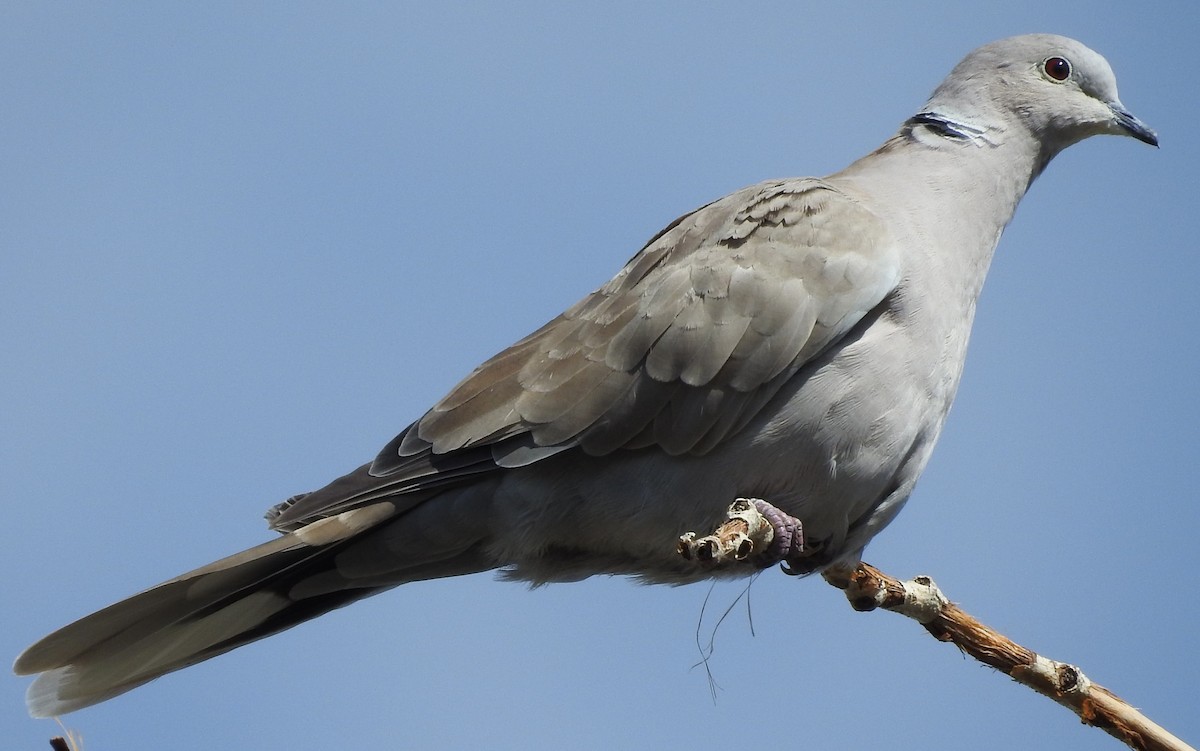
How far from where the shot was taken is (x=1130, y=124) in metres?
5.10

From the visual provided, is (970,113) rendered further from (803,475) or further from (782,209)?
(803,475)

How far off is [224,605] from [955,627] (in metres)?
2.35

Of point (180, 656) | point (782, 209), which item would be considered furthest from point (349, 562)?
point (782, 209)

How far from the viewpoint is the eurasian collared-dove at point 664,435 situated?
4.17m

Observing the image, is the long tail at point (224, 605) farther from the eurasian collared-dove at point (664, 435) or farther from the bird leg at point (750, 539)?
the bird leg at point (750, 539)

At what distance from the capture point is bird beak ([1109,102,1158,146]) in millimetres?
5090

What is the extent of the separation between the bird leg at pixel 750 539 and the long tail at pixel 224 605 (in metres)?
1.01

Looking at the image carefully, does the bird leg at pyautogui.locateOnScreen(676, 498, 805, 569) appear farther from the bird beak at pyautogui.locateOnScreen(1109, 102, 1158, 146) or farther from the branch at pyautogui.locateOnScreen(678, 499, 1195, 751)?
the bird beak at pyautogui.locateOnScreen(1109, 102, 1158, 146)

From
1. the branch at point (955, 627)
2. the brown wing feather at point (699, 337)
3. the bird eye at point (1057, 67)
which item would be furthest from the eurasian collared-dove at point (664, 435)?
the bird eye at point (1057, 67)

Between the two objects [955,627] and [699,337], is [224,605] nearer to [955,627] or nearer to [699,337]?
[699,337]

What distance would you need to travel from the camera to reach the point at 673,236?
15.3ft

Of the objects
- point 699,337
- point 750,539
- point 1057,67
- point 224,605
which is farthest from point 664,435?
point 1057,67

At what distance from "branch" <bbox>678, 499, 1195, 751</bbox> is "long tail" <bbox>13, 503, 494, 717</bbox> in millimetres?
1187

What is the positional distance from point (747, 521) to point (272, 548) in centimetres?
163
